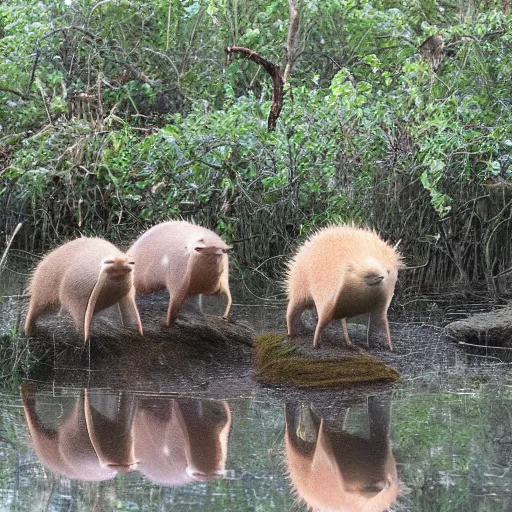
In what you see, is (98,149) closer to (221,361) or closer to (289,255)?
(289,255)

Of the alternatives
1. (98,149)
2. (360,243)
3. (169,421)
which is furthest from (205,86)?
(169,421)

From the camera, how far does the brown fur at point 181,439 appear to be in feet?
14.0

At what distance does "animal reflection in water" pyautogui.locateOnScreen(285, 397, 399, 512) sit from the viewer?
394 centimetres

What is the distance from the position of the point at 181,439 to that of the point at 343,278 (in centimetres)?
175

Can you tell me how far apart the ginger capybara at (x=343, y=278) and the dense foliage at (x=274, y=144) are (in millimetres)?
2040

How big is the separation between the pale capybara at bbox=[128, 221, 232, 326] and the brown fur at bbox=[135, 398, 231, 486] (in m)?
1.45

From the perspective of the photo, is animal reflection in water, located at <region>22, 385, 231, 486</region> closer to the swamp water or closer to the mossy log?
the swamp water

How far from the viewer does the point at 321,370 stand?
6.04 meters

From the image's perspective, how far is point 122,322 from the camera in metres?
6.77

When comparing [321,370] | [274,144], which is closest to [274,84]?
[274,144]

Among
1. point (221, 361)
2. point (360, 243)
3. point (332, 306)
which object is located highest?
point (360, 243)

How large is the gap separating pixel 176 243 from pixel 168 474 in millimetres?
3061

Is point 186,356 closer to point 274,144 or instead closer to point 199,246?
point 199,246

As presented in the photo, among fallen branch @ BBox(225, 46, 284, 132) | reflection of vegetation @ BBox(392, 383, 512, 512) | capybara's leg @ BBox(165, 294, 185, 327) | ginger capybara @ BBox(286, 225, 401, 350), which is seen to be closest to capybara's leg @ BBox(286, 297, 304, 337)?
ginger capybara @ BBox(286, 225, 401, 350)
